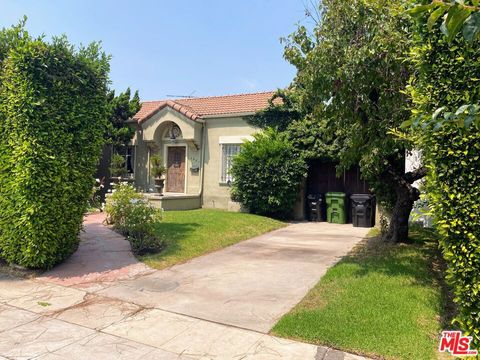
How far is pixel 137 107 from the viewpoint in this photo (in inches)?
730

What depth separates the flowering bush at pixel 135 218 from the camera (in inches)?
342

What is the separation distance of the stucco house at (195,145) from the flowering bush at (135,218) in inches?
182

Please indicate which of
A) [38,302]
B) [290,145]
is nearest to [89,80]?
[38,302]

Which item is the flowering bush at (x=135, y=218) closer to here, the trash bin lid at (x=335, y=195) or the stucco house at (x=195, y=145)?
the stucco house at (x=195, y=145)

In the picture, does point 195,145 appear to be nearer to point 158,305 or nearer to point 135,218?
point 135,218

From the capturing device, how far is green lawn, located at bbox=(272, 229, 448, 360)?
164 inches

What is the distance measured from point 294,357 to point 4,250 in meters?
6.02

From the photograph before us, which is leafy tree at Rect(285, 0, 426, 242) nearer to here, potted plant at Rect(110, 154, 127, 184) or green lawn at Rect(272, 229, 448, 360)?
green lawn at Rect(272, 229, 448, 360)

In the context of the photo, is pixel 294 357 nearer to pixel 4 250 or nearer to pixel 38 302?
pixel 38 302

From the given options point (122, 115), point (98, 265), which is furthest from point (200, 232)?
point (122, 115)

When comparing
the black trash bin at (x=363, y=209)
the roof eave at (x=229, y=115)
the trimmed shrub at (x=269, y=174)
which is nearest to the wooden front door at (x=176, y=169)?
the roof eave at (x=229, y=115)

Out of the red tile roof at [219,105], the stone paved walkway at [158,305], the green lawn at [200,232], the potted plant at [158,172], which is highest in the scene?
the red tile roof at [219,105]

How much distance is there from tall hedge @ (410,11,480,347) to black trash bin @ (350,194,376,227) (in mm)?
9193

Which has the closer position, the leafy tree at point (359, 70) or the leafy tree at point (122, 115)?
the leafy tree at point (359, 70)
